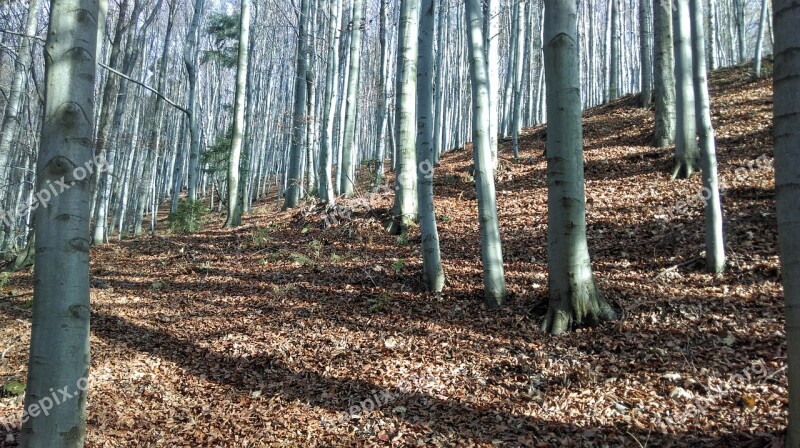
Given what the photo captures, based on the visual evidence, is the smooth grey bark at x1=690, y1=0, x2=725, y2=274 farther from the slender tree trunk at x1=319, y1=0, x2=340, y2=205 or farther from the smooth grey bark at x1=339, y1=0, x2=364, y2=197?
the smooth grey bark at x1=339, y1=0, x2=364, y2=197

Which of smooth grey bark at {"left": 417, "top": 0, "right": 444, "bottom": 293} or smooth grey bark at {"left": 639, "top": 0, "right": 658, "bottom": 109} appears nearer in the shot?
smooth grey bark at {"left": 417, "top": 0, "right": 444, "bottom": 293}

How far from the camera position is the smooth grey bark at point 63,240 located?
7.41 ft

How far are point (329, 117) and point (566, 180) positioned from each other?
8486 mm

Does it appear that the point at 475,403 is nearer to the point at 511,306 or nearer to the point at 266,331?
the point at 511,306

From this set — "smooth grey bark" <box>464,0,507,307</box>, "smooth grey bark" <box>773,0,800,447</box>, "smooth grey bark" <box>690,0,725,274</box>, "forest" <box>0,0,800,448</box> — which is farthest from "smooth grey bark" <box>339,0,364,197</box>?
"smooth grey bark" <box>773,0,800,447</box>

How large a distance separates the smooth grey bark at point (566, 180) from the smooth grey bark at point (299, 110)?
32.8 feet

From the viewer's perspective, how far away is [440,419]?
3.82 m

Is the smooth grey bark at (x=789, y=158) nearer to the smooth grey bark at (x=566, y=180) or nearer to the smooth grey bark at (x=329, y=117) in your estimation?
the smooth grey bark at (x=566, y=180)

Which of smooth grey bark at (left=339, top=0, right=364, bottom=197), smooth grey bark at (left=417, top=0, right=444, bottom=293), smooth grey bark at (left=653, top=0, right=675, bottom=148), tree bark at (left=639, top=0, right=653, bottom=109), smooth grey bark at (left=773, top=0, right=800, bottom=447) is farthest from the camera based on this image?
tree bark at (left=639, top=0, right=653, bottom=109)

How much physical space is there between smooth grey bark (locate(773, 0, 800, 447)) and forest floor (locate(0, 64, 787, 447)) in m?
1.12

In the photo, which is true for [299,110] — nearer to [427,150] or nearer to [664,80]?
[427,150]

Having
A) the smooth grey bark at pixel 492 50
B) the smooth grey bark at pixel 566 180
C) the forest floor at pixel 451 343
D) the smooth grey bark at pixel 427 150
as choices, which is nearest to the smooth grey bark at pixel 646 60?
the smooth grey bark at pixel 492 50

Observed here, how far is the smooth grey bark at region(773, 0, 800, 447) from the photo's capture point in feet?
6.91

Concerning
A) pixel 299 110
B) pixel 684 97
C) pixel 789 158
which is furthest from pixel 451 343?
pixel 299 110
